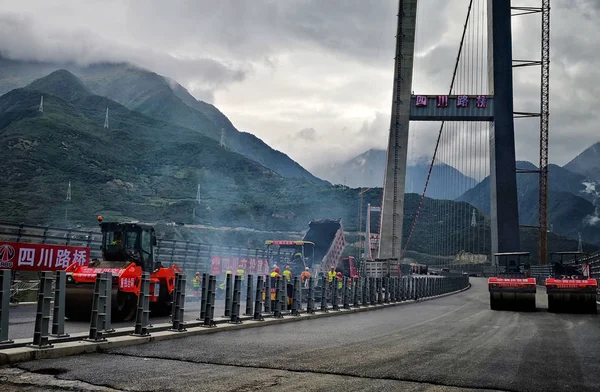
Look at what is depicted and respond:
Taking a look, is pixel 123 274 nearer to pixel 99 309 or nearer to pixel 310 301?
pixel 99 309

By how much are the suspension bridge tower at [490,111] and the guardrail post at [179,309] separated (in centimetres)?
4785

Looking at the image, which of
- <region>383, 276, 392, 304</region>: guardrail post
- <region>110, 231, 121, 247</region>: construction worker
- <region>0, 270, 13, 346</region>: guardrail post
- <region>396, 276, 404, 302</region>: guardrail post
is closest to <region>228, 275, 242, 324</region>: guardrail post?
<region>110, 231, 121, 247</region>: construction worker

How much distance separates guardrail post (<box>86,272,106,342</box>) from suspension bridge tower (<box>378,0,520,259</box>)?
1975 inches

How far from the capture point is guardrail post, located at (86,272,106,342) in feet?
32.7

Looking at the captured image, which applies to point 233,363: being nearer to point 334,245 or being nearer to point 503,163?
point 334,245

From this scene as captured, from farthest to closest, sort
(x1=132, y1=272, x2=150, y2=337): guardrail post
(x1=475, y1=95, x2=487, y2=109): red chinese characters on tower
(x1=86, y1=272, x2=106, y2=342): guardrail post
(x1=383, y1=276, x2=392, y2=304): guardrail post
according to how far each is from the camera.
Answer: (x1=475, y1=95, x2=487, y2=109): red chinese characters on tower < (x1=383, y1=276, x2=392, y2=304): guardrail post < (x1=132, y1=272, x2=150, y2=337): guardrail post < (x1=86, y1=272, x2=106, y2=342): guardrail post

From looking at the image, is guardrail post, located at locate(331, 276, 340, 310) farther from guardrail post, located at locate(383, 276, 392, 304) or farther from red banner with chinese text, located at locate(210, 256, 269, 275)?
red banner with chinese text, located at locate(210, 256, 269, 275)

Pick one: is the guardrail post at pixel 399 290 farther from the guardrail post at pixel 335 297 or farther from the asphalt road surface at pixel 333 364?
the asphalt road surface at pixel 333 364

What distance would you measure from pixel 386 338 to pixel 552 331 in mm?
5212

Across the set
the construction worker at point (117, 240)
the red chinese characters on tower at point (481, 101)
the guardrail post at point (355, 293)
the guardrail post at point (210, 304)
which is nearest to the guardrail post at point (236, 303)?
the guardrail post at point (210, 304)

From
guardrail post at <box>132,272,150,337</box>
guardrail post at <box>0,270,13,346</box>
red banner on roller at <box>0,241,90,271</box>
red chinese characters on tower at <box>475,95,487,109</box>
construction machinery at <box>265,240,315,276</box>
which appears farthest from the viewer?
red chinese characters on tower at <box>475,95,487,109</box>

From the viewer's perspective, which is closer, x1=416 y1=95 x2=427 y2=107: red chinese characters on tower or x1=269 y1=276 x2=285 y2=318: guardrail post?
x1=269 y1=276 x2=285 y2=318: guardrail post

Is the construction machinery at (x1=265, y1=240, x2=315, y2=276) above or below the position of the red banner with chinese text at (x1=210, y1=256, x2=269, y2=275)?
above

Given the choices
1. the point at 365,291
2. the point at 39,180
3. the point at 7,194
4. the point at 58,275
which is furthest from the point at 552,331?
the point at 39,180
